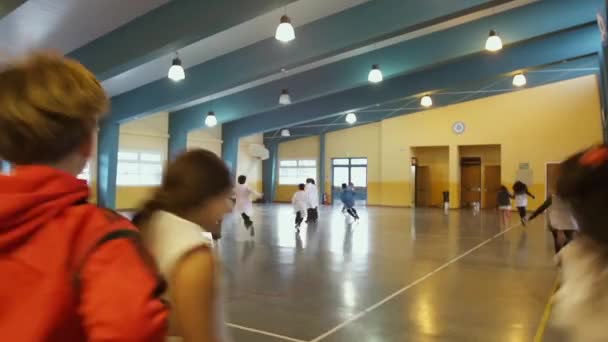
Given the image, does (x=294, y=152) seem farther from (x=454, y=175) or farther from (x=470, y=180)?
(x=470, y=180)

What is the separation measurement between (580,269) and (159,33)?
759 centimetres

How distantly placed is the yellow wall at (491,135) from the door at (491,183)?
1.44 feet

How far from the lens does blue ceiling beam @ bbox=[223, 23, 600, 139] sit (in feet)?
39.4

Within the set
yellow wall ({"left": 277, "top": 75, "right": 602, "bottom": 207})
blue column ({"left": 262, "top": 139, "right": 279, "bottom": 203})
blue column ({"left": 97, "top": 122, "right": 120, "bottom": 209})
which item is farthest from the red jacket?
blue column ({"left": 262, "top": 139, "right": 279, "bottom": 203})

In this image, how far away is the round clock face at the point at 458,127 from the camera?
22391mm

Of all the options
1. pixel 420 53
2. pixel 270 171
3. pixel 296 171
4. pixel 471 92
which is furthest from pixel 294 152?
pixel 420 53

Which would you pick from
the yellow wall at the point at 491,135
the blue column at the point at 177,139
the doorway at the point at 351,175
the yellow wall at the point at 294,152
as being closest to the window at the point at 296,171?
the yellow wall at the point at 294,152

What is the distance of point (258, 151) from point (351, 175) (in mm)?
5324

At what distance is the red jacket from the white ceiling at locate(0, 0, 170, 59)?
7286 mm

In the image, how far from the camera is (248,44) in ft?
34.0

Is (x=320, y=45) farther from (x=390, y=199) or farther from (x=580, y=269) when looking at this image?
(x=390, y=199)

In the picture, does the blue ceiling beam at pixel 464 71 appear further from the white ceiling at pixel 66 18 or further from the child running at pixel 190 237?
the child running at pixel 190 237

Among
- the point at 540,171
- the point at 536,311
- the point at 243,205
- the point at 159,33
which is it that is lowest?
the point at 536,311

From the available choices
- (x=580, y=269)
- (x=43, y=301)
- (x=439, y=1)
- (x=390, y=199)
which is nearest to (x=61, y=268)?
(x=43, y=301)
